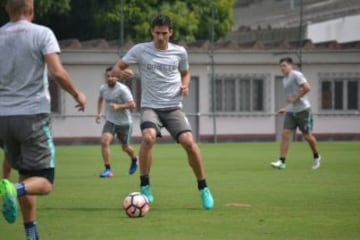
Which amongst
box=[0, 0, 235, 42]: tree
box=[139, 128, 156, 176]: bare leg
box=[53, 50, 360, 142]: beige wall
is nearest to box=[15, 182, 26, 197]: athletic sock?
box=[139, 128, 156, 176]: bare leg

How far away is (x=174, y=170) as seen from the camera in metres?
20.8

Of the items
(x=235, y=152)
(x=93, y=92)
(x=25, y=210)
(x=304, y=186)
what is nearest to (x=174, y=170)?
(x=304, y=186)

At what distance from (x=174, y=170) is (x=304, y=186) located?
517 centimetres

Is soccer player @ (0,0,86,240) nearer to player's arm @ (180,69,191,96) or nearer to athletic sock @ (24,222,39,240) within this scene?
athletic sock @ (24,222,39,240)

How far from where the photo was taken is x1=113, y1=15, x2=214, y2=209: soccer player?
1270cm

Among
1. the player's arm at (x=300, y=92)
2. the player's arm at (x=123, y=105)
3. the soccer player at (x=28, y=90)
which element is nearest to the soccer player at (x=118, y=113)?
the player's arm at (x=123, y=105)

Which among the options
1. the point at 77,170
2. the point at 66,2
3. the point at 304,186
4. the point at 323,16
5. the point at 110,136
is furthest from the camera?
the point at 323,16

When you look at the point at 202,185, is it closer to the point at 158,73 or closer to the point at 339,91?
the point at 158,73

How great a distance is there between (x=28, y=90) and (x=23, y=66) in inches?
8.1

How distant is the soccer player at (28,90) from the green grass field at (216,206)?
45.1 inches

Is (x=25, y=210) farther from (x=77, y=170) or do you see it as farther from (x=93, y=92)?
(x=93, y=92)

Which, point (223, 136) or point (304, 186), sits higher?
point (304, 186)

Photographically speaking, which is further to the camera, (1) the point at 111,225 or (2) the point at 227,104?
(2) the point at 227,104

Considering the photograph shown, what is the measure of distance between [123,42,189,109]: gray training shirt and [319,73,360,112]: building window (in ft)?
102
